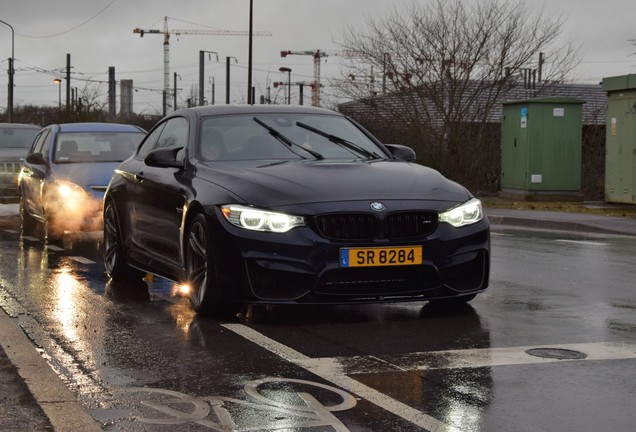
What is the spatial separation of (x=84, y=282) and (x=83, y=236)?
5.38 m

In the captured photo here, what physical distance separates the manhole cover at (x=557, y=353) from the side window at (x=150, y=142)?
14.7 feet

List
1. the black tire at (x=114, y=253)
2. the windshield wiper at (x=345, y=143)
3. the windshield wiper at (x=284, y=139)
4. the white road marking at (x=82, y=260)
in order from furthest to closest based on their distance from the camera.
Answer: the white road marking at (x=82, y=260) → the black tire at (x=114, y=253) → the windshield wiper at (x=345, y=143) → the windshield wiper at (x=284, y=139)

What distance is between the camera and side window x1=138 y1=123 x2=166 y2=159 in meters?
10.3

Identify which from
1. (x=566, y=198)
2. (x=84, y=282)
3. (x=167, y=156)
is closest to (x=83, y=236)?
(x=84, y=282)

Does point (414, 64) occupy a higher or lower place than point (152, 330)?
higher

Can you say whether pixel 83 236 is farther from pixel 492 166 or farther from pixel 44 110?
pixel 44 110

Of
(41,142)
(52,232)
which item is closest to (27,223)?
(41,142)

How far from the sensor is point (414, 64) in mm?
29875

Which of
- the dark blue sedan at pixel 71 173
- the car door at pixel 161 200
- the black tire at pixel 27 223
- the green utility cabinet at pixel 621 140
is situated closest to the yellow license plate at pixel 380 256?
the car door at pixel 161 200

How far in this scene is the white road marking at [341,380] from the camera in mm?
5137

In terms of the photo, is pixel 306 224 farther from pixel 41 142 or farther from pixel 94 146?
pixel 41 142

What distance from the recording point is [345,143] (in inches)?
368

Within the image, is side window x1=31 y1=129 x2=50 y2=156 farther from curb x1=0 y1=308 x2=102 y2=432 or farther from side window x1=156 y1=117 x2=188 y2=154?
curb x1=0 y1=308 x2=102 y2=432

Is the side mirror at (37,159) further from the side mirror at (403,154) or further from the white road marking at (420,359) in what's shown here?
the white road marking at (420,359)
